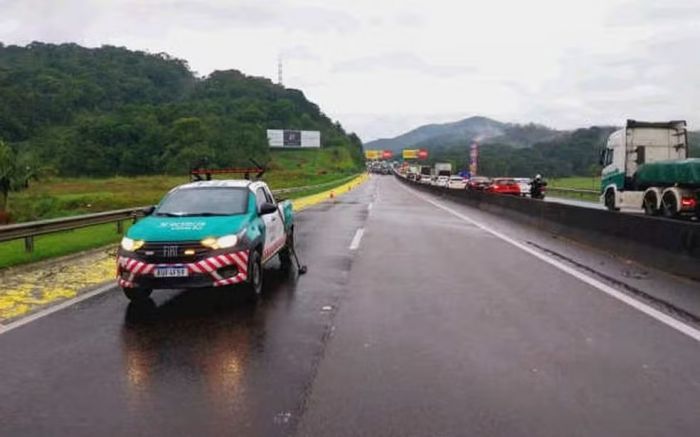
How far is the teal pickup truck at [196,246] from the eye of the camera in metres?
8.39

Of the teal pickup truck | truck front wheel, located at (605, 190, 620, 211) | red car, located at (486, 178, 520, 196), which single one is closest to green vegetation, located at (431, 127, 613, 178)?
red car, located at (486, 178, 520, 196)

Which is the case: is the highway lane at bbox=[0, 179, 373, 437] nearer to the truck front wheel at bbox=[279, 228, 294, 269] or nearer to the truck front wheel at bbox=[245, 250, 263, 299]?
the truck front wheel at bbox=[245, 250, 263, 299]

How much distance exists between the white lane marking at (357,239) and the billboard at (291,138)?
481ft

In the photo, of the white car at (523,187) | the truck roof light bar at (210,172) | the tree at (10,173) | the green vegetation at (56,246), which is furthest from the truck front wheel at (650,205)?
the tree at (10,173)

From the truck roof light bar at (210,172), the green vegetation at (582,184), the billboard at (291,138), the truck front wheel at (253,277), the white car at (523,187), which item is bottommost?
the green vegetation at (582,184)

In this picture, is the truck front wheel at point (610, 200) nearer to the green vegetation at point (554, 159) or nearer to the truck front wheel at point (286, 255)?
the truck front wheel at point (286, 255)

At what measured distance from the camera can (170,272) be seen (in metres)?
8.34

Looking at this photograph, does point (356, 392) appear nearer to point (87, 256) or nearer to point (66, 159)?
point (87, 256)

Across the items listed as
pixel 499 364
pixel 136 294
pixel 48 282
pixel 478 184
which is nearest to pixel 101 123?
pixel 478 184

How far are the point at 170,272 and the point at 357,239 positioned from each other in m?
9.43

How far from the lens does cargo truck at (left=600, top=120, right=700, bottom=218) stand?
2162cm

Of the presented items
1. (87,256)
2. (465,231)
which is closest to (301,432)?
(87,256)

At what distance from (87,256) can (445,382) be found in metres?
10.9

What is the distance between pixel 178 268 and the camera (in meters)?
8.36
